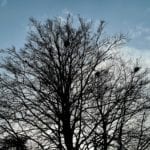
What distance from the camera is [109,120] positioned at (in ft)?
32.2

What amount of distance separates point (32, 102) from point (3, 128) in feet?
4.77

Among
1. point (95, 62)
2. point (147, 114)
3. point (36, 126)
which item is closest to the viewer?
point (36, 126)

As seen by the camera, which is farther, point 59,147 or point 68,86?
point 68,86

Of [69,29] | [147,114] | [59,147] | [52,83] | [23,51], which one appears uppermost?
[69,29]

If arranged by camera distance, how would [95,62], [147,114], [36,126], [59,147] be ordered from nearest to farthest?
[59,147] → [36,126] → [95,62] → [147,114]

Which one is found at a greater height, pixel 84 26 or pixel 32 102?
pixel 84 26

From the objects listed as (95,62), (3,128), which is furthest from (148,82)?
(3,128)

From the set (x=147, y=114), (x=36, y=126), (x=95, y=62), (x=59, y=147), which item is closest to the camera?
(x=59, y=147)

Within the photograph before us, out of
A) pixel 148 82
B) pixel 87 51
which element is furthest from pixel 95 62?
pixel 148 82

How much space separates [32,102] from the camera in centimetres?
Answer: 973

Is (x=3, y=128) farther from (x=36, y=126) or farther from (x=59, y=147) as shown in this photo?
Answer: (x=59, y=147)

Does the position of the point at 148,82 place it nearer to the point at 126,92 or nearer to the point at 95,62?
the point at 126,92

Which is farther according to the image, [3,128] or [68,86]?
[68,86]

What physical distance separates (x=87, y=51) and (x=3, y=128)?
4.49 meters
